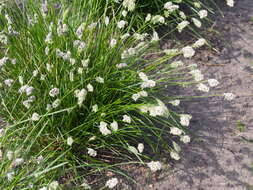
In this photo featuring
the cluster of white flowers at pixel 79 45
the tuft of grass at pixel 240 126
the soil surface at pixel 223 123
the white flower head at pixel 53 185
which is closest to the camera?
the white flower head at pixel 53 185

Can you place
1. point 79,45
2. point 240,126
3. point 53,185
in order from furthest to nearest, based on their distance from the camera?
point 240,126 → point 79,45 → point 53,185

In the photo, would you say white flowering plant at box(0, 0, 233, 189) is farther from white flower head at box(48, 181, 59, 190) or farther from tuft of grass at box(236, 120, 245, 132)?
tuft of grass at box(236, 120, 245, 132)

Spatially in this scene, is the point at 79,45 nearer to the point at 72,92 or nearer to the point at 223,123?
the point at 72,92

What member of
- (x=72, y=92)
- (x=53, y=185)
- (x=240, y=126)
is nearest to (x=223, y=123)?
(x=240, y=126)

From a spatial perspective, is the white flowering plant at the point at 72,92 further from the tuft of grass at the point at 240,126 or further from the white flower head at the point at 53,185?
the tuft of grass at the point at 240,126

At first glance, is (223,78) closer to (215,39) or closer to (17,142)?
(215,39)

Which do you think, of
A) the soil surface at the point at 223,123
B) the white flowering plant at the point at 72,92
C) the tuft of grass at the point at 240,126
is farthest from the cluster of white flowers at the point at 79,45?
the tuft of grass at the point at 240,126

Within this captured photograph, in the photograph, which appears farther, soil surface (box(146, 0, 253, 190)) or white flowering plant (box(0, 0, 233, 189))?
soil surface (box(146, 0, 253, 190))

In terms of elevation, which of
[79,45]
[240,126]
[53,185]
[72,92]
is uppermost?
[79,45]

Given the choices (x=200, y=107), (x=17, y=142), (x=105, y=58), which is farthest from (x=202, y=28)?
(x=17, y=142)

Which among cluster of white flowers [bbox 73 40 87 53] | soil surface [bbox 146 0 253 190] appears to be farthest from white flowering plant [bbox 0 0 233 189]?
soil surface [bbox 146 0 253 190]
